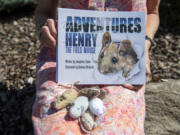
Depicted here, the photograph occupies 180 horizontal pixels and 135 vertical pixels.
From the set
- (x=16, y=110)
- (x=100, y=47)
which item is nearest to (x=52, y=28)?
(x=100, y=47)

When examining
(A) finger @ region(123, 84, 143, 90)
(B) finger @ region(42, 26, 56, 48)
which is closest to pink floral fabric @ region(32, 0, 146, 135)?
(A) finger @ region(123, 84, 143, 90)

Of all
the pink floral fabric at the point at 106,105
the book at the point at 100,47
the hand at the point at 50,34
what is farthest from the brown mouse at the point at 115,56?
the hand at the point at 50,34

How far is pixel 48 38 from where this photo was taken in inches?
52.5

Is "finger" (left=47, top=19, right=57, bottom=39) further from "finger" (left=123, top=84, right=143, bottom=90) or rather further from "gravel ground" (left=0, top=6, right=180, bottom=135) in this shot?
"gravel ground" (left=0, top=6, right=180, bottom=135)

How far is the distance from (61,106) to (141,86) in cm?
45

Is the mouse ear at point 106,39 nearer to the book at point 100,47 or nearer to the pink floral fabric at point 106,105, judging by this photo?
the book at point 100,47

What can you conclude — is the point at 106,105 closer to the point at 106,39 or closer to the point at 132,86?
the point at 132,86

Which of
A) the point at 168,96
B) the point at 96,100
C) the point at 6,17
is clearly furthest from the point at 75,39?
the point at 6,17

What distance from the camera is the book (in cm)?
117

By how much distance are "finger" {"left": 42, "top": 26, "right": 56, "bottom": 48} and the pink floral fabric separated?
13 cm

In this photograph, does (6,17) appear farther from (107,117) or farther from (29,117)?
Result: (107,117)

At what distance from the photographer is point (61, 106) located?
3.77ft

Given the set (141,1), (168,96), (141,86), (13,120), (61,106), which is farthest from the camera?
(13,120)

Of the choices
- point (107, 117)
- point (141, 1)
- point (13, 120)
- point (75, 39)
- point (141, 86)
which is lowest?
point (13, 120)
